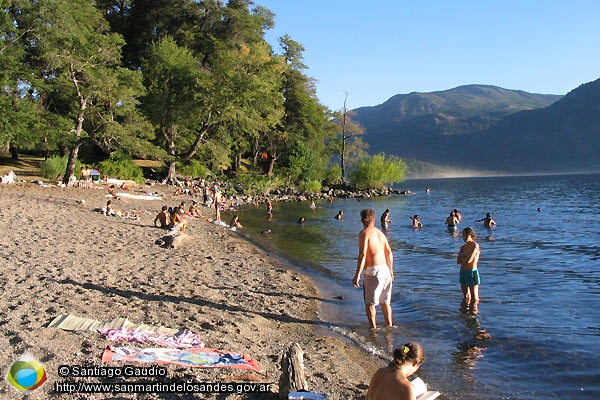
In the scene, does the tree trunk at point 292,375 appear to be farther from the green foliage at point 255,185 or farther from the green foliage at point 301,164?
the green foliage at point 301,164

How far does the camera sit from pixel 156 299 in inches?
350

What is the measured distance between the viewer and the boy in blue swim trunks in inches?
379

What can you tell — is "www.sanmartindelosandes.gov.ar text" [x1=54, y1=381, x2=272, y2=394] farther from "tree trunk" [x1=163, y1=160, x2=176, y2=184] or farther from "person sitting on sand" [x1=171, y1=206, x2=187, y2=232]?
"tree trunk" [x1=163, y1=160, x2=176, y2=184]

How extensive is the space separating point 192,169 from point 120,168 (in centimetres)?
903

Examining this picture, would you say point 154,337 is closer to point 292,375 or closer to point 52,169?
point 292,375

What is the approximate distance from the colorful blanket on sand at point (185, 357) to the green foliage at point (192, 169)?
38542 mm

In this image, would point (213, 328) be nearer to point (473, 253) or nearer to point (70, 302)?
point (70, 302)

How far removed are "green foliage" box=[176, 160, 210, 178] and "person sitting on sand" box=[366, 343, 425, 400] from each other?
133 ft

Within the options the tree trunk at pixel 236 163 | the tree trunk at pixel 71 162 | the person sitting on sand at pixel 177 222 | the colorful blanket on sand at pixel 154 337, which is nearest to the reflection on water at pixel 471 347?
the colorful blanket on sand at pixel 154 337

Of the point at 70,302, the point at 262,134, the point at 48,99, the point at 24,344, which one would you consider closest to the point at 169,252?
the point at 70,302

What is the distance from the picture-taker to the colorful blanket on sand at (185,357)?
224 inches

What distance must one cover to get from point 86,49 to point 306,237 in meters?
17.0

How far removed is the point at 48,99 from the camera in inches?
1235

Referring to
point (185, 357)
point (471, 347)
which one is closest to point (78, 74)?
point (185, 357)
